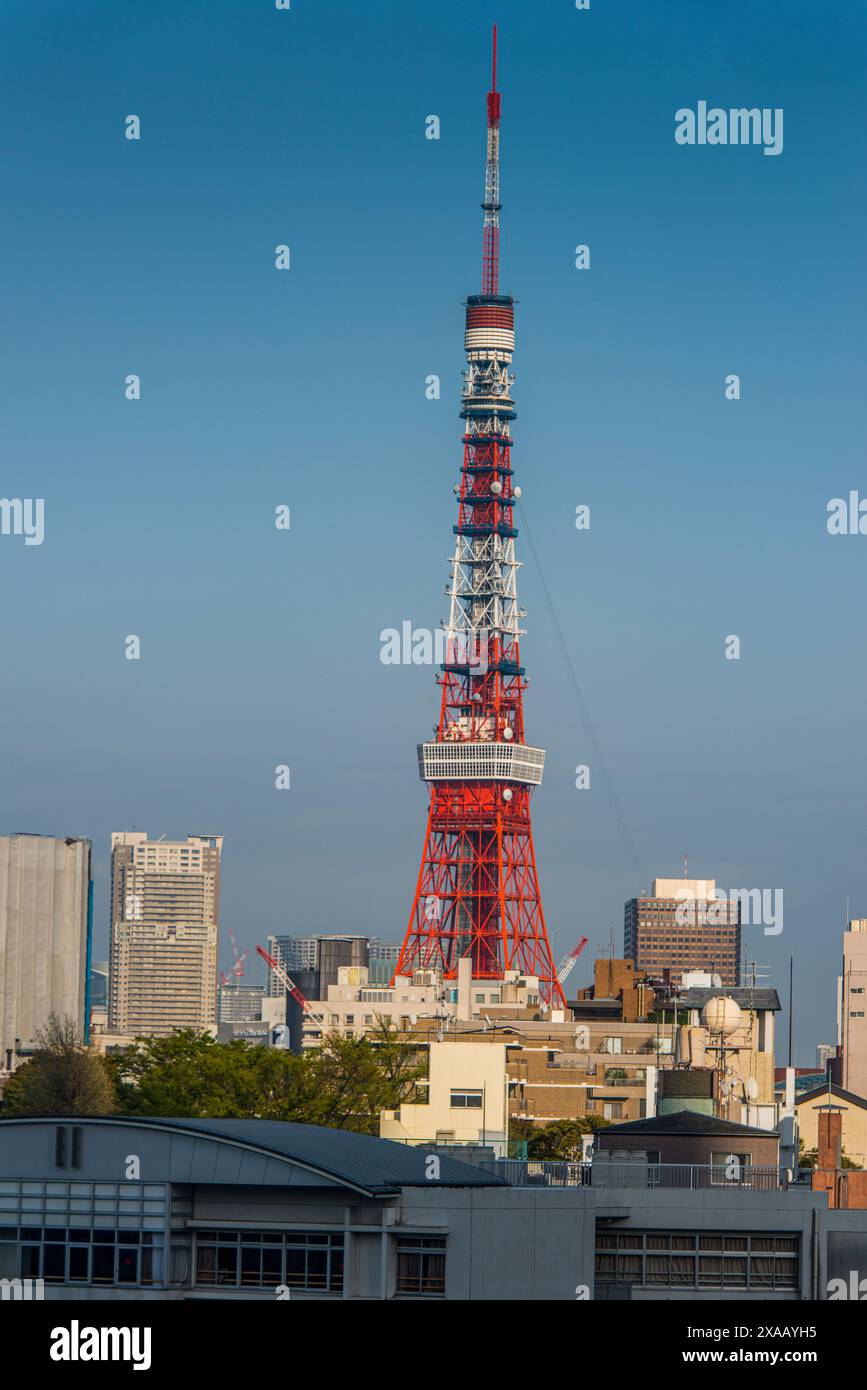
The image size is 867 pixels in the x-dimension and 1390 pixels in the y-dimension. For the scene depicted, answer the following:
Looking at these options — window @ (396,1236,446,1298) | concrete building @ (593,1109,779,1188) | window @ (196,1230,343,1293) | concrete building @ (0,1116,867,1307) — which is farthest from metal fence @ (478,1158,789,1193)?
window @ (196,1230,343,1293)

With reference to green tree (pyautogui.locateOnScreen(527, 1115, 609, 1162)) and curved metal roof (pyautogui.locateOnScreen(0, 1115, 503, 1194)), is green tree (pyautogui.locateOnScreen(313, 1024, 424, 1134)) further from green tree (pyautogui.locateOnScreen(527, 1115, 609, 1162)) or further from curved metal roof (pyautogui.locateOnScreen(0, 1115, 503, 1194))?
curved metal roof (pyautogui.locateOnScreen(0, 1115, 503, 1194))

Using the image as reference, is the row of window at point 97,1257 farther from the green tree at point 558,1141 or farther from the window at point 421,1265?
the green tree at point 558,1141

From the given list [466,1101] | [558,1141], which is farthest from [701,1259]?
[558,1141]

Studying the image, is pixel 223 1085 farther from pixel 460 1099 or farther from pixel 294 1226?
pixel 294 1226

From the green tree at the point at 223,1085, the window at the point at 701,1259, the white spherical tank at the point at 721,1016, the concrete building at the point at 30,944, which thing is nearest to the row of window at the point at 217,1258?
the window at the point at 701,1259

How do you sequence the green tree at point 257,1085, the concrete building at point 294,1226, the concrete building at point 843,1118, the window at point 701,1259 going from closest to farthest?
the concrete building at point 294,1226 → the window at point 701,1259 → the green tree at point 257,1085 → the concrete building at point 843,1118

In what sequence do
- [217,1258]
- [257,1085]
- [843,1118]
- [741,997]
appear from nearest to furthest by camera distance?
[217,1258], [257,1085], [843,1118], [741,997]
